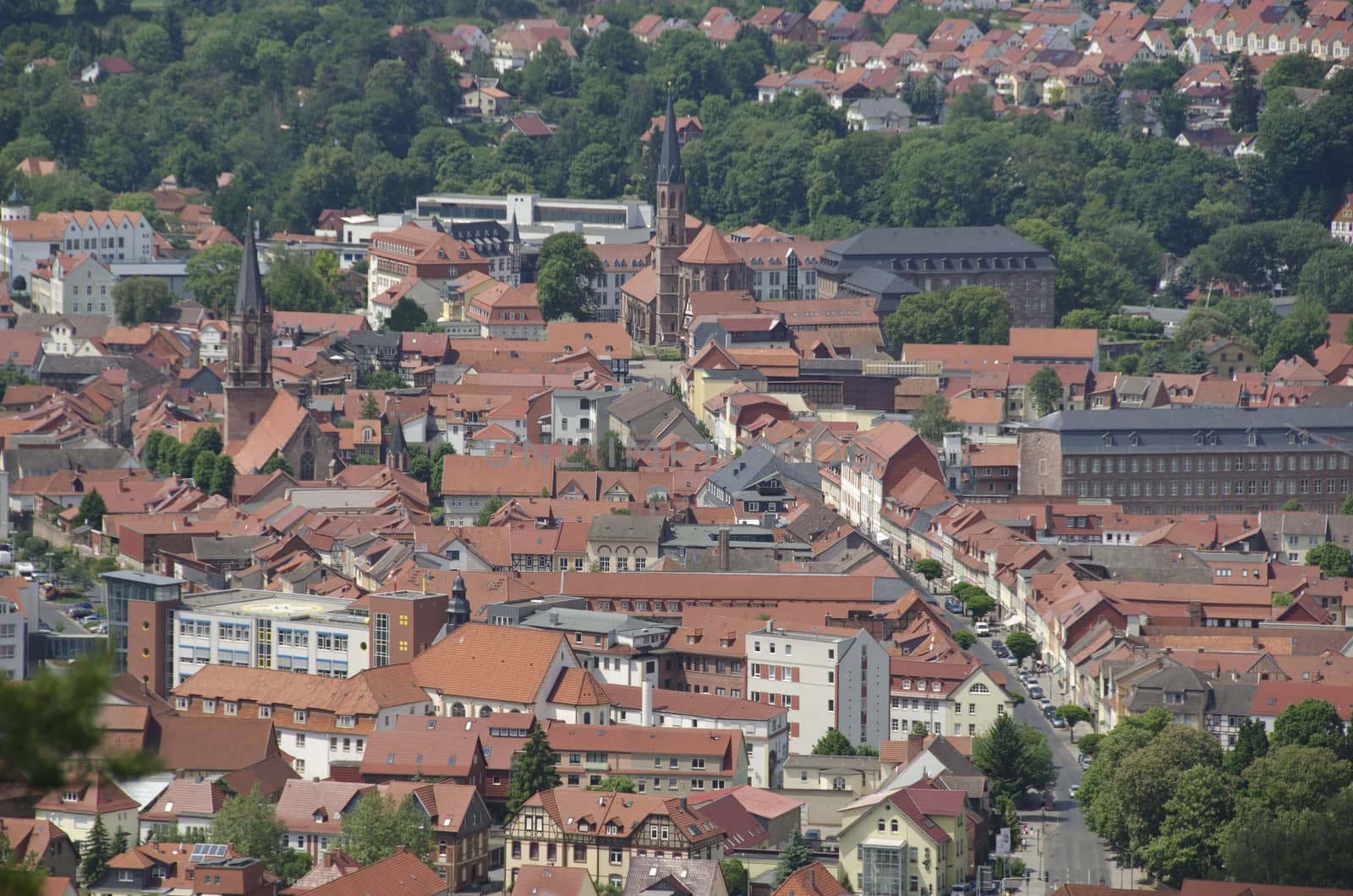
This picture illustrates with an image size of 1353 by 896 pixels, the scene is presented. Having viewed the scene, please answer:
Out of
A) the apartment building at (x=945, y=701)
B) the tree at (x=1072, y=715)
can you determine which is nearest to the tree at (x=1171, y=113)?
the tree at (x=1072, y=715)

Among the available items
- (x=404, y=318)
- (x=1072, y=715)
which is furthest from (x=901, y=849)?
(x=404, y=318)

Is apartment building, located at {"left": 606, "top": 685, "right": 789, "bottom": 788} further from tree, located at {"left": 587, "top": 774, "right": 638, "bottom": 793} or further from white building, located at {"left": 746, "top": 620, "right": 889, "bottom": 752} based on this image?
tree, located at {"left": 587, "top": 774, "right": 638, "bottom": 793}

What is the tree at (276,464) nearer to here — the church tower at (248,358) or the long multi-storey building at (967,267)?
the church tower at (248,358)

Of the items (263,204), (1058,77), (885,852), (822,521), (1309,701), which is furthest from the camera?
Answer: (1058,77)


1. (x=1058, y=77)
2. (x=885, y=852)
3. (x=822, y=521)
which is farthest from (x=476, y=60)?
(x=885, y=852)

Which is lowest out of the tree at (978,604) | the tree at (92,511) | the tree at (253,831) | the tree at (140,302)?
the tree at (253,831)

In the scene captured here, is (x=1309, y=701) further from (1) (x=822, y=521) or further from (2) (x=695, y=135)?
(2) (x=695, y=135)

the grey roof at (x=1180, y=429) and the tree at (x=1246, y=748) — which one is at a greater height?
the grey roof at (x=1180, y=429)
